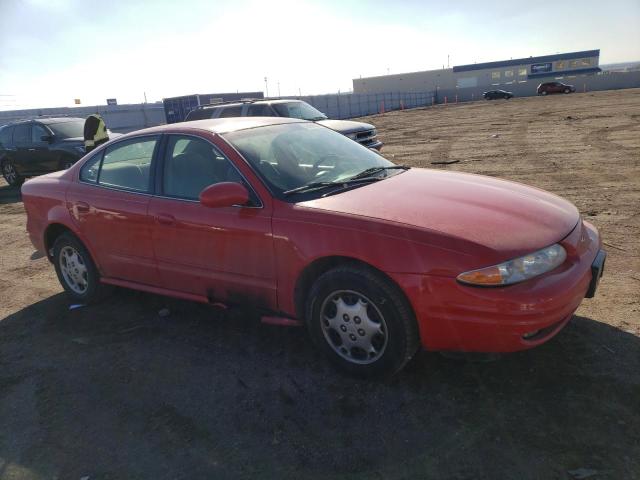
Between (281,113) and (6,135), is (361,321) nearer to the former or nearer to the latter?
(281,113)

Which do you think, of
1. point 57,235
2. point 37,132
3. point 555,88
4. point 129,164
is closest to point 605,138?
point 129,164

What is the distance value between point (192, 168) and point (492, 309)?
2.47m

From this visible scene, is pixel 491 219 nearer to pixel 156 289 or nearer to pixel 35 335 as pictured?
pixel 156 289

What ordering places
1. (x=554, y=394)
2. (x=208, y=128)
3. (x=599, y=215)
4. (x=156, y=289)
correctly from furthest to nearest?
(x=599, y=215) → (x=156, y=289) → (x=208, y=128) → (x=554, y=394)

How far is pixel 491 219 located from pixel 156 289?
2742 mm

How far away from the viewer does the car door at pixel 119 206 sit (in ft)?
13.4

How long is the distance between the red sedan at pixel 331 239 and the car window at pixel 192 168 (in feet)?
0.04

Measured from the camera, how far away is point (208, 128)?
3924mm

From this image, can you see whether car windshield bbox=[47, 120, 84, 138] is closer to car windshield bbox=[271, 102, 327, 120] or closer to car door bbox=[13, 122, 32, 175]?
car door bbox=[13, 122, 32, 175]

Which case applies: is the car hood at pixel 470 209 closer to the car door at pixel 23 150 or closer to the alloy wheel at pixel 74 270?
the alloy wheel at pixel 74 270

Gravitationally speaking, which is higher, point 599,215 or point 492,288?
point 492,288

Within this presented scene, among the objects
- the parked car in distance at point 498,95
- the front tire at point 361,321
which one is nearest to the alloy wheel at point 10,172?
the front tire at point 361,321

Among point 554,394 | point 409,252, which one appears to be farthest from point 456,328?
point 554,394

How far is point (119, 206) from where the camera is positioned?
164 inches
